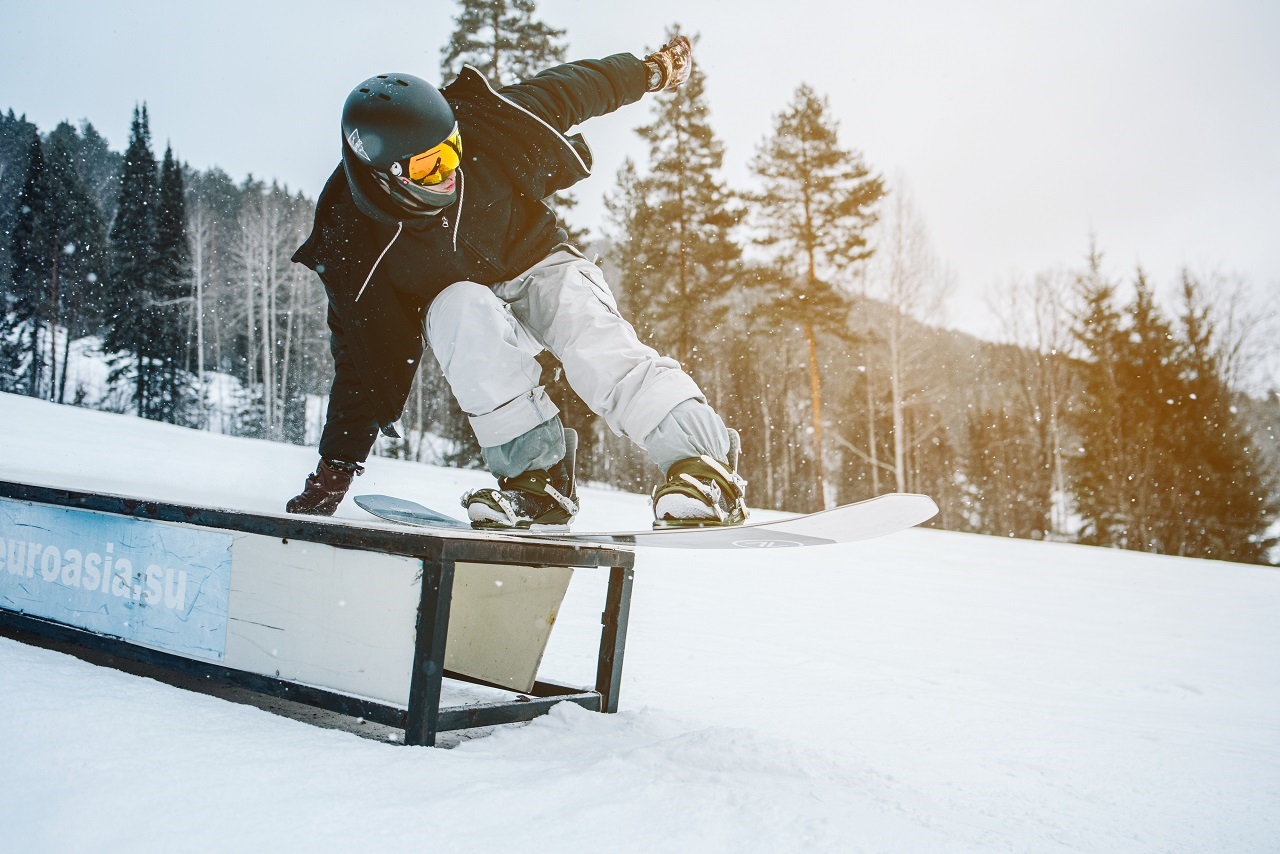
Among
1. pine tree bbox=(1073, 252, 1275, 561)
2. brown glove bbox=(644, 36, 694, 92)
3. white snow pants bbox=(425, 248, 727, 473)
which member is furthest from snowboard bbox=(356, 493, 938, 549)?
pine tree bbox=(1073, 252, 1275, 561)

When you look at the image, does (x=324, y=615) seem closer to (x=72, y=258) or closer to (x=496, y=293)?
(x=496, y=293)

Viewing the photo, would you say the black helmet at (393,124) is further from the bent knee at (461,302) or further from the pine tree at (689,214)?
the pine tree at (689,214)

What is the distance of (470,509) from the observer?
1.80 meters

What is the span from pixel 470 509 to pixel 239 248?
30.6 meters

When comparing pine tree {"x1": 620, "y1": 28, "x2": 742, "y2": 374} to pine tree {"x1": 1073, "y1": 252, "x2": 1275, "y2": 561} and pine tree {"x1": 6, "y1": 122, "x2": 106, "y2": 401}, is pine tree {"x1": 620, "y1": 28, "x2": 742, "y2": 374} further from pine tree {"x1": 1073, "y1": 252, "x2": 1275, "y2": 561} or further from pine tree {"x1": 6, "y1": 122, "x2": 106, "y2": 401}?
pine tree {"x1": 6, "y1": 122, "x2": 106, "y2": 401}

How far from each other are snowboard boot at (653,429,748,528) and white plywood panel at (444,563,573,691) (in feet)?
1.19

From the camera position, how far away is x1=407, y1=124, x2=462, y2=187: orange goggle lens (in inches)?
67.7

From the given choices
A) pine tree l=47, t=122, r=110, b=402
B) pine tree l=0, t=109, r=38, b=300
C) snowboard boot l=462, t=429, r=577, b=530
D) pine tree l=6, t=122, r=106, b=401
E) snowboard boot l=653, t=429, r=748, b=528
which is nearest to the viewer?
snowboard boot l=653, t=429, r=748, b=528

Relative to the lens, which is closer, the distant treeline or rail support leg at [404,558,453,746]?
rail support leg at [404,558,453,746]

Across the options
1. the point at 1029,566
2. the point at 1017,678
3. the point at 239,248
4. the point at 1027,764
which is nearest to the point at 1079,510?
the point at 1029,566

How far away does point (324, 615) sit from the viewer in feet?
4.48

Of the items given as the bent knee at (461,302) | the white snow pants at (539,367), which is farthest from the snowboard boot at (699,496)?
the bent knee at (461,302)

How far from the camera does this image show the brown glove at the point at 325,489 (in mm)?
2146

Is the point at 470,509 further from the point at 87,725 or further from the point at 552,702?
the point at 87,725
